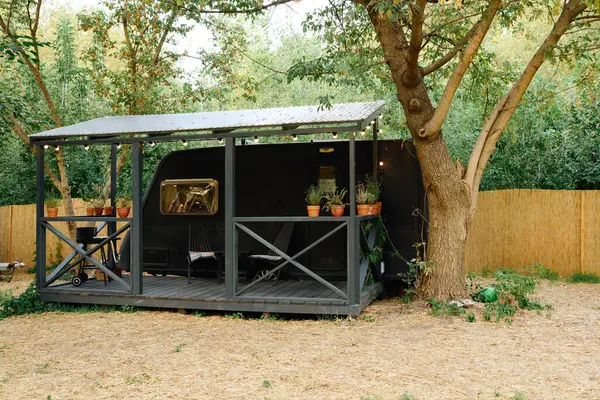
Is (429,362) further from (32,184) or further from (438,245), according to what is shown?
(32,184)

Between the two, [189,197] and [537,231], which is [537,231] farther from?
[189,197]

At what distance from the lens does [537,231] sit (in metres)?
11.6

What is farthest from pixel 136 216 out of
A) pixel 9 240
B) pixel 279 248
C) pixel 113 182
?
pixel 9 240

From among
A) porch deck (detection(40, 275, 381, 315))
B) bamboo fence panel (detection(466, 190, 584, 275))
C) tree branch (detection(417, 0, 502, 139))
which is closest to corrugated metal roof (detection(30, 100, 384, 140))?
tree branch (detection(417, 0, 502, 139))

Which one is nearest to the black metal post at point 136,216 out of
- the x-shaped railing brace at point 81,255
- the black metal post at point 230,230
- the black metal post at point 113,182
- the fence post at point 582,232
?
the x-shaped railing brace at point 81,255

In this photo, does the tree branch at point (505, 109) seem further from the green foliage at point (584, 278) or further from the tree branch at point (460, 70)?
the green foliage at point (584, 278)

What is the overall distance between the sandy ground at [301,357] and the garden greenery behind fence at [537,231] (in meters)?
3.49

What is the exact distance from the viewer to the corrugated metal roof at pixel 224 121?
736 centimetres

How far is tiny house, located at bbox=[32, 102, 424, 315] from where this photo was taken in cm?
750

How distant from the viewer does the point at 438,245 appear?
7.99m

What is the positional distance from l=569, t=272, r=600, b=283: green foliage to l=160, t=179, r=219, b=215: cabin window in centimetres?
648

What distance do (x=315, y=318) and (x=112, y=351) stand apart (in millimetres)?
2552

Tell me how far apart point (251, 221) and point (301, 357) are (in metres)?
2.38

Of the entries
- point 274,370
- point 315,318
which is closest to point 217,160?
point 315,318
